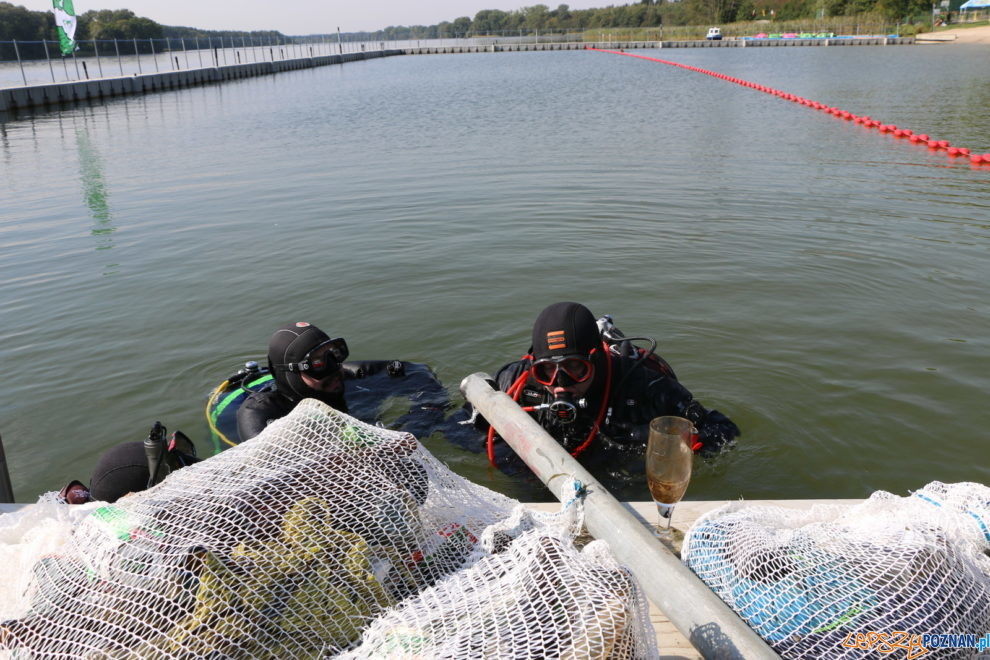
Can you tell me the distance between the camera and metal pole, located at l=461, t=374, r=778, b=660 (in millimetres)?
1905

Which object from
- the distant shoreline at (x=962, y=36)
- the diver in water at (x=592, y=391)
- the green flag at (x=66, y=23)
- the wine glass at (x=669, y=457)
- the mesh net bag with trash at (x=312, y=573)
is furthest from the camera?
the distant shoreline at (x=962, y=36)

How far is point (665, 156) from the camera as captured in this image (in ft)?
50.7

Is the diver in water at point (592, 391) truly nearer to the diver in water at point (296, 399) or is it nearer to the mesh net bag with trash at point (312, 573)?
the diver in water at point (296, 399)

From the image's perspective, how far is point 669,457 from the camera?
240cm

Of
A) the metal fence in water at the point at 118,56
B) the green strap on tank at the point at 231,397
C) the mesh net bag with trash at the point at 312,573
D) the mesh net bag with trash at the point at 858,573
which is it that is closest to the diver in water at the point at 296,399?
the green strap on tank at the point at 231,397

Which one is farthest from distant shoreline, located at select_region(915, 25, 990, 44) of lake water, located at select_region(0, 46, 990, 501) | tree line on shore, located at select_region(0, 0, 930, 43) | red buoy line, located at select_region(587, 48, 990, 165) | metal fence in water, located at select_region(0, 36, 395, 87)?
metal fence in water, located at select_region(0, 36, 395, 87)

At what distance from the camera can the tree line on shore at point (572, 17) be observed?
6738 centimetres

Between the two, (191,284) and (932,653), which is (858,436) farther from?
(191,284)

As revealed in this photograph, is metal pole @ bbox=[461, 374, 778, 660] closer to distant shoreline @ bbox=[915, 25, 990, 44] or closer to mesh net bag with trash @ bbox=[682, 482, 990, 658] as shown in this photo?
mesh net bag with trash @ bbox=[682, 482, 990, 658]

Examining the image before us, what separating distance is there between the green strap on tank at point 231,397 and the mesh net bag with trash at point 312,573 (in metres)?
2.44

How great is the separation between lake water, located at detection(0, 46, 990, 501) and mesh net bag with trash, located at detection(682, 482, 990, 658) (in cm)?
246

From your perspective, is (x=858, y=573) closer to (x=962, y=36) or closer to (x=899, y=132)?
(x=899, y=132)

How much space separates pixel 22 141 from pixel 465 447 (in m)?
21.7

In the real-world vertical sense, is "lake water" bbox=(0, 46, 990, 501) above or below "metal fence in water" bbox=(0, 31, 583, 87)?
below
